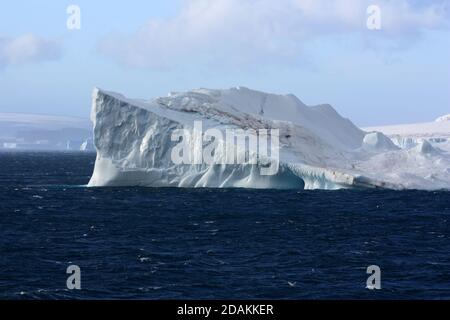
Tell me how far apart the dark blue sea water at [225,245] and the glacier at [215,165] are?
4.38 ft

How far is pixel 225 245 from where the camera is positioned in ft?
93.9

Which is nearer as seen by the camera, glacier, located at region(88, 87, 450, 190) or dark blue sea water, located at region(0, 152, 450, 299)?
dark blue sea water, located at region(0, 152, 450, 299)

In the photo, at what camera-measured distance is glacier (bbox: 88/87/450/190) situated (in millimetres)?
47594

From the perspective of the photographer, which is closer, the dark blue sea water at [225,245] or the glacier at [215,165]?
the dark blue sea water at [225,245]

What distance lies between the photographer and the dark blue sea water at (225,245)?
2184 cm

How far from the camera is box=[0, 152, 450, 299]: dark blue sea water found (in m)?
21.8

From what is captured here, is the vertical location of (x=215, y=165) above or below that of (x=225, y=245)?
above

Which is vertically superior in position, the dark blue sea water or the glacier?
the glacier

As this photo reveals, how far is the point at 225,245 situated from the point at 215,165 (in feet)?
63.5

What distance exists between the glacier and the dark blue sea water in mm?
1336

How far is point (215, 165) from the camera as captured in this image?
4778cm

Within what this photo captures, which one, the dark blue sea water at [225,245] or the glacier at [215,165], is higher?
the glacier at [215,165]

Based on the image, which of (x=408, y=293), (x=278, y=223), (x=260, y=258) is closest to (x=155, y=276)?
(x=260, y=258)

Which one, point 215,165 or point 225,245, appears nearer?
point 225,245
